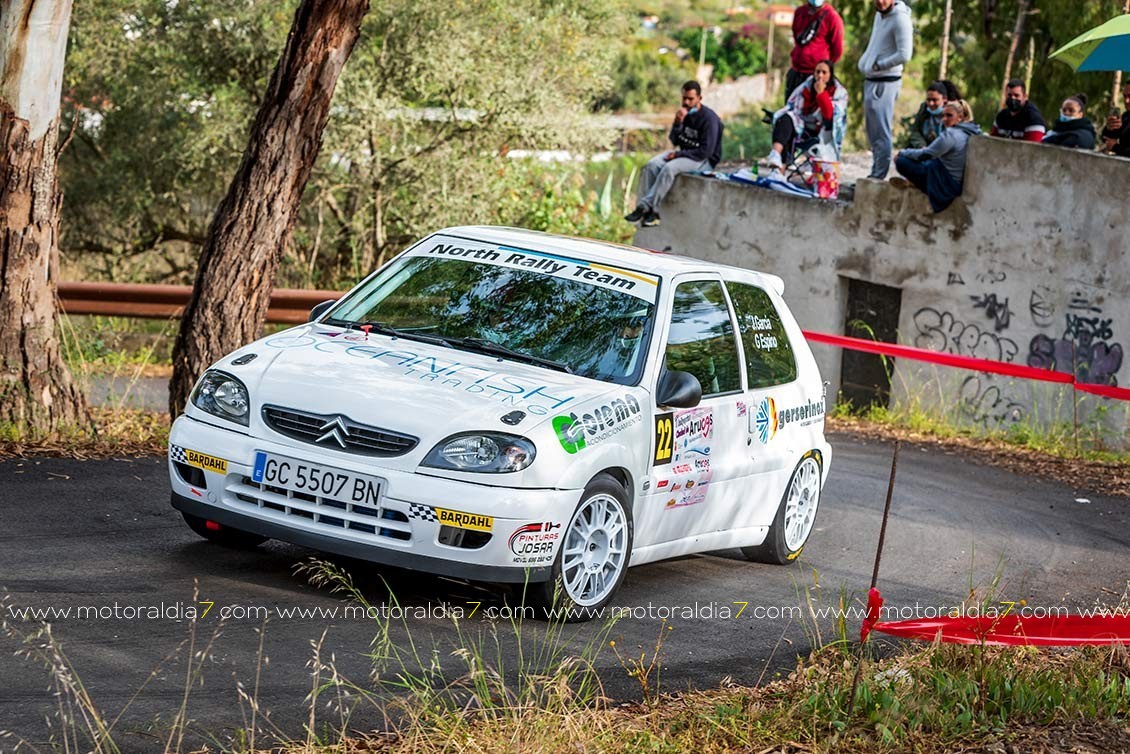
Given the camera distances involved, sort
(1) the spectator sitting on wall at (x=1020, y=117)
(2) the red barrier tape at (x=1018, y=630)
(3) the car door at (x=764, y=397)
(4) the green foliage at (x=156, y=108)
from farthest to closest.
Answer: (4) the green foliage at (x=156, y=108), (1) the spectator sitting on wall at (x=1020, y=117), (3) the car door at (x=764, y=397), (2) the red barrier tape at (x=1018, y=630)

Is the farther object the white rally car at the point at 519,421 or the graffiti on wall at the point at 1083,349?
the graffiti on wall at the point at 1083,349

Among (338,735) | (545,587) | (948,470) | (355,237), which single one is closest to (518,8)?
(355,237)

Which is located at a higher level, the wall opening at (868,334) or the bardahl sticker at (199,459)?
the bardahl sticker at (199,459)

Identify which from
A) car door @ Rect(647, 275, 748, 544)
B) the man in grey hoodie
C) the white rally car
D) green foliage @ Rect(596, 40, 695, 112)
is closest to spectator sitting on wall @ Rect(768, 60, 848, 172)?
the man in grey hoodie

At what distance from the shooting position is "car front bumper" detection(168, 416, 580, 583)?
6.52 meters

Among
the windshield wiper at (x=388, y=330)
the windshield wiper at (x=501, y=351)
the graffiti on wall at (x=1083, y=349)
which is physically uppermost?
the windshield wiper at (x=388, y=330)

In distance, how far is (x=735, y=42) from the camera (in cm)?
9962

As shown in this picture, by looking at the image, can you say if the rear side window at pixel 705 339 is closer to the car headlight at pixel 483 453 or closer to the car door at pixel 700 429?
the car door at pixel 700 429

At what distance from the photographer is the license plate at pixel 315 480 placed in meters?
6.57

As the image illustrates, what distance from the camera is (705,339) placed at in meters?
8.15

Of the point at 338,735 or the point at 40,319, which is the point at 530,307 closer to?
the point at 338,735

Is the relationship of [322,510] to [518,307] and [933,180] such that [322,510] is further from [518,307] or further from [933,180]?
[933,180]

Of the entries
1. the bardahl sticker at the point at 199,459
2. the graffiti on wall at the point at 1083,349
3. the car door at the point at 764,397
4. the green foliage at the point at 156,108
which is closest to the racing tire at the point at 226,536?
the bardahl sticker at the point at 199,459

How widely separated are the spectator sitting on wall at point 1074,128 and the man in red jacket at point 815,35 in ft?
9.18
